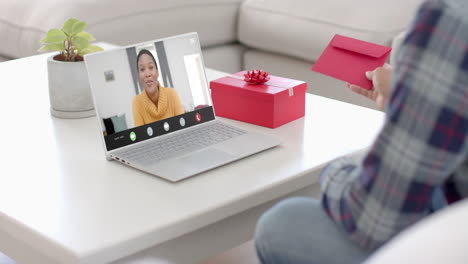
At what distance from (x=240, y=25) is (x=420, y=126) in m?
2.17

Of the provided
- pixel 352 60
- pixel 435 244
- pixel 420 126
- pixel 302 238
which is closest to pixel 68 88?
pixel 352 60

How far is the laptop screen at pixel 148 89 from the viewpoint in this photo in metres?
1.20

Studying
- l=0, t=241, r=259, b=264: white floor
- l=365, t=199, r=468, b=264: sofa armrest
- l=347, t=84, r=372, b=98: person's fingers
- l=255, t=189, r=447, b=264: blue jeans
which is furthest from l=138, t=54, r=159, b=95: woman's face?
l=365, t=199, r=468, b=264: sofa armrest

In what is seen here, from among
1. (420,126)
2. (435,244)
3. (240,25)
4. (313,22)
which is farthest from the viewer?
(240,25)

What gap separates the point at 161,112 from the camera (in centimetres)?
126

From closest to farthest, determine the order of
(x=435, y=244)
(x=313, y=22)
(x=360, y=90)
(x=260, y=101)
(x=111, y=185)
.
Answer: (x=435, y=244), (x=111, y=185), (x=360, y=90), (x=260, y=101), (x=313, y=22)

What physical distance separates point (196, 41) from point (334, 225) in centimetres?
64

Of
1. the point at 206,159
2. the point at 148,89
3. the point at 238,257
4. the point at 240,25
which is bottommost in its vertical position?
the point at 238,257

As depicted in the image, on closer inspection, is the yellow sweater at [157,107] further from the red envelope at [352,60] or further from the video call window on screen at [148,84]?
the red envelope at [352,60]

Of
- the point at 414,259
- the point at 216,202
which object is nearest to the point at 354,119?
the point at 216,202

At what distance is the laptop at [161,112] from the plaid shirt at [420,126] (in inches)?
17.7

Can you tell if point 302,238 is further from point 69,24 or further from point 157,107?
point 69,24

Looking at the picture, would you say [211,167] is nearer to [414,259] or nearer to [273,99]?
[273,99]

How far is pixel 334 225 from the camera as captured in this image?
0.82 meters
